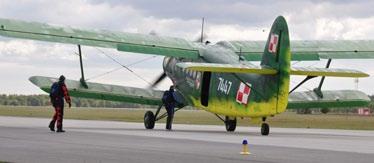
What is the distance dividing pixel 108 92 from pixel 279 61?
778 cm

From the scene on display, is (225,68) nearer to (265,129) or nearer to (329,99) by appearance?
(265,129)

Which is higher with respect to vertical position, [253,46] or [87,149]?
[253,46]

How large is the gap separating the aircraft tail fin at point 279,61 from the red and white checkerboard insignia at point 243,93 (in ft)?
2.67

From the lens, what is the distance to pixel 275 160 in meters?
14.4

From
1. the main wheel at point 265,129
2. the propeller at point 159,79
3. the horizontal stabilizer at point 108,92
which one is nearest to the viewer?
the main wheel at point 265,129

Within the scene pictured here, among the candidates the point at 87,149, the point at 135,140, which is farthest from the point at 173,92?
the point at 87,149

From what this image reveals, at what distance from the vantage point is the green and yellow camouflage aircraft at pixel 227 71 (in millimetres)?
Result: 23453

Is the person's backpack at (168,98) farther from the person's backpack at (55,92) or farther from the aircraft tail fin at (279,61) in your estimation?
the aircraft tail fin at (279,61)

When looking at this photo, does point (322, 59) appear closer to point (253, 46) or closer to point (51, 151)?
point (253, 46)

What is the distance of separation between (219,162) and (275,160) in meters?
1.08

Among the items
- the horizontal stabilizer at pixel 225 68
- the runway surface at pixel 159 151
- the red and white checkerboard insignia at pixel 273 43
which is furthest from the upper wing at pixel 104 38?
the runway surface at pixel 159 151

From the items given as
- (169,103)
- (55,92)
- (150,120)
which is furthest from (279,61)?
(150,120)

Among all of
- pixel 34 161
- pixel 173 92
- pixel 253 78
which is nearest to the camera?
pixel 34 161

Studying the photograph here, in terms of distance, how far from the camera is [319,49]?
29.6m
